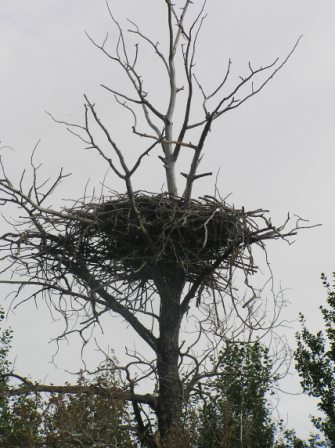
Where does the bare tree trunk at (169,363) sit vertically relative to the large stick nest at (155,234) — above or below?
below

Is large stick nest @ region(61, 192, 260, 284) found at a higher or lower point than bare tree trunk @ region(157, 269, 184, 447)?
higher

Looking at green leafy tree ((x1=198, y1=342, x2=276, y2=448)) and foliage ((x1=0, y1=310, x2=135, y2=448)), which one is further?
green leafy tree ((x1=198, y1=342, x2=276, y2=448))

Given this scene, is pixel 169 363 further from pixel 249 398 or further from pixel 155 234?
pixel 249 398

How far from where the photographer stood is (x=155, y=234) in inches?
336

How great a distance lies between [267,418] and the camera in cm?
1294

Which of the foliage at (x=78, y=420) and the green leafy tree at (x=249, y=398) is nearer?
the foliage at (x=78, y=420)

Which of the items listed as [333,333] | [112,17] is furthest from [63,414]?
[333,333]

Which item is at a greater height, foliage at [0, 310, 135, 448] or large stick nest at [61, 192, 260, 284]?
large stick nest at [61, 192, 260, 284]

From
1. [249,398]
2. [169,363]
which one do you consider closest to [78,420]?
[169,363]

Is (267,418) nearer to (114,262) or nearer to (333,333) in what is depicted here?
(333,333)

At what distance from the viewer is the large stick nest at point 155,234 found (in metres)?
8.35

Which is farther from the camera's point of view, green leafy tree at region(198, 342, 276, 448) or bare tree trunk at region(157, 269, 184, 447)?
green leafy tree at region(198, 342, 276, 448)

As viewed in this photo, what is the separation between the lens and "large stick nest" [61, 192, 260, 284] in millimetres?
8352

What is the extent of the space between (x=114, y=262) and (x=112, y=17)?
2.63m
